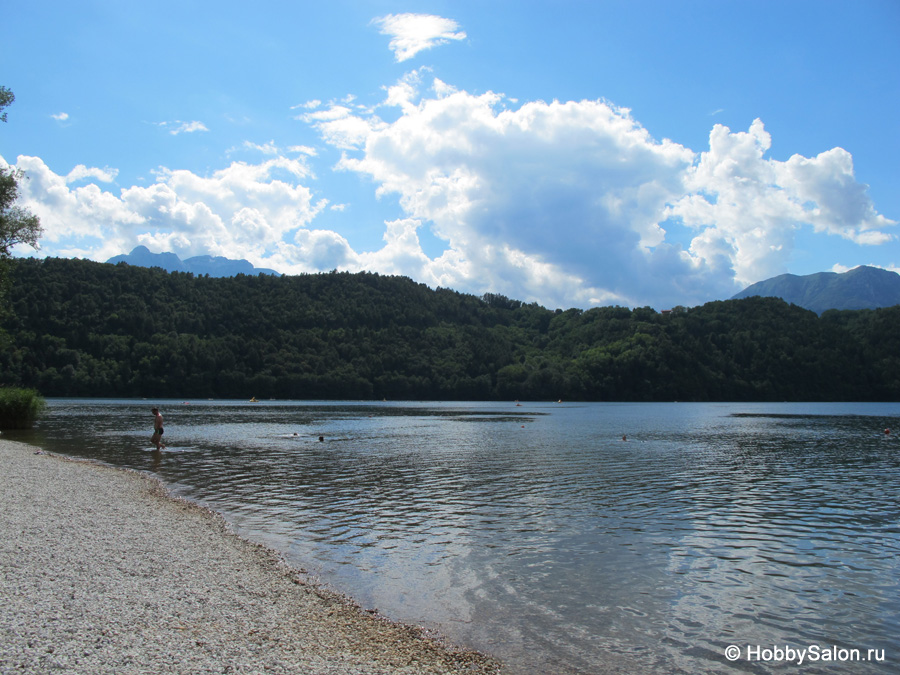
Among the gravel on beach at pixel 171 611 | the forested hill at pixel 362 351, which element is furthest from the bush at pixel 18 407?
the forested hill at pixel 362 351

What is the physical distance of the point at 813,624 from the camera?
35.2ft

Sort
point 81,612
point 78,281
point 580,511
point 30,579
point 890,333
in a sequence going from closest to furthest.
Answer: point 81,612
point 30,579
point 580,511
point 78,281
point 890,333

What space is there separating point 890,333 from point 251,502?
200 m

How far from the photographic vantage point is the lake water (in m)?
10.1

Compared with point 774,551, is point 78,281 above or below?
above

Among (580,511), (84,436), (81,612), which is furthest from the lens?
(84,436)

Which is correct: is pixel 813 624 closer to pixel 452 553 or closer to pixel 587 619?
pixel 587 619

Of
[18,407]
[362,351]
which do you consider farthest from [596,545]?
[362,351]

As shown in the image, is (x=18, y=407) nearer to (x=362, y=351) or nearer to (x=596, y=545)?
(x=596, y=545)

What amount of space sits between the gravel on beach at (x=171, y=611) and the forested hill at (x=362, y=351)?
149999 mm

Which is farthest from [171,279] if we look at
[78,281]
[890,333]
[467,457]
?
[890,333]

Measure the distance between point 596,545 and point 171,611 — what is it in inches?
419

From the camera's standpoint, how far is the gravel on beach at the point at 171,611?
304 inches

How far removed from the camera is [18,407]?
4619 centimetres
